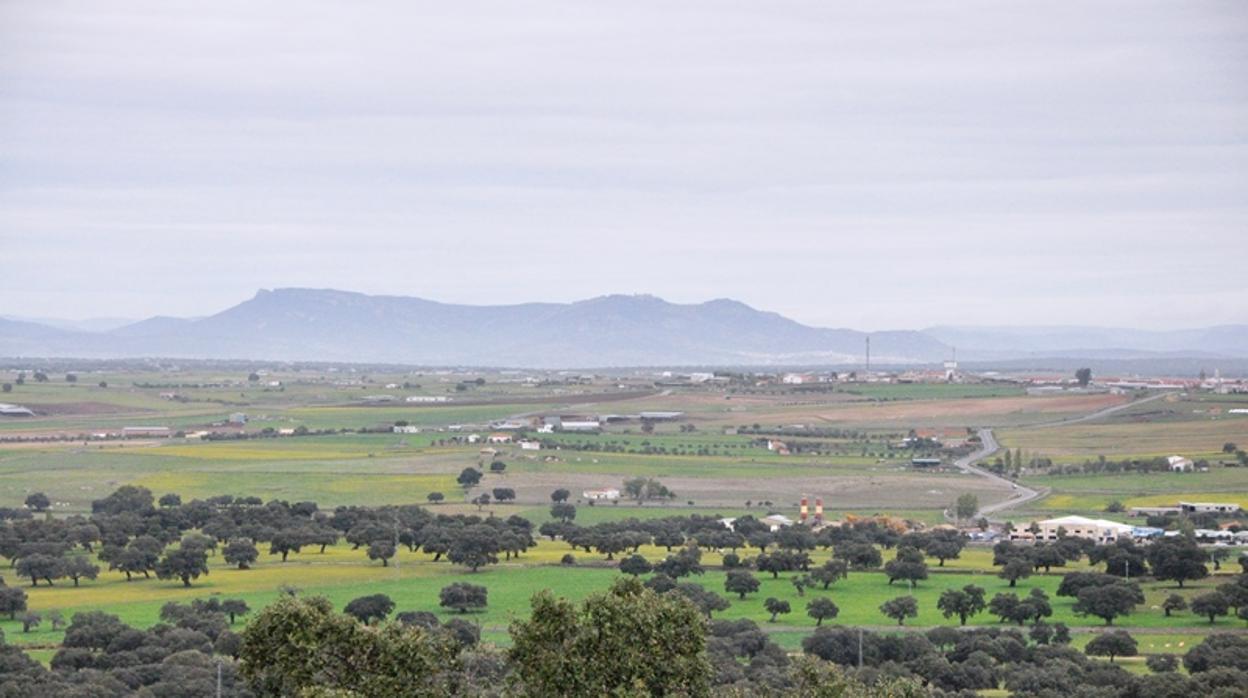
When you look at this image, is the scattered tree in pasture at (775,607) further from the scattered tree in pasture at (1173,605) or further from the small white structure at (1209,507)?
the small white structure at (1209,507)

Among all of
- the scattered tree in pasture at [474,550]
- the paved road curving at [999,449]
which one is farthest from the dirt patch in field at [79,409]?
the scattered tree in pasture at [474,550]

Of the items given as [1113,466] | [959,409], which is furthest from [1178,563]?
[959,409]

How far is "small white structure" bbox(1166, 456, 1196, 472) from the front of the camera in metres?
105

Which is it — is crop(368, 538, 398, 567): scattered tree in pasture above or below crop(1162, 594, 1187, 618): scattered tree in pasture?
above

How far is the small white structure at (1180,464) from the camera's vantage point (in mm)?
104625

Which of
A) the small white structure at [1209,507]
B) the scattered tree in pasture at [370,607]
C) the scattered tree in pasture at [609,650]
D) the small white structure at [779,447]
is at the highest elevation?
the scattered tree in pasture at [609,650]

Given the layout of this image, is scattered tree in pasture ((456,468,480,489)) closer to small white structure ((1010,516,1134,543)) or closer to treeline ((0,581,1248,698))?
small white structure ((1010,516,1134,543))

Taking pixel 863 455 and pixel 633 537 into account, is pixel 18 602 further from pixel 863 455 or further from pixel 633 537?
pixel 863 455

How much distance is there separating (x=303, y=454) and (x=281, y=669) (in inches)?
3663

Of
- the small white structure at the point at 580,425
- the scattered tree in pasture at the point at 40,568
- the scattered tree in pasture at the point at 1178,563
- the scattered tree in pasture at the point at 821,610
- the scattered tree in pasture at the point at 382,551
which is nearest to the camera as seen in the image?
the scattered tree in pasture at the point at 821,610

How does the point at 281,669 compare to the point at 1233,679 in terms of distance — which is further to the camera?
the point at 1233,679

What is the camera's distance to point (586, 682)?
82.9 ft

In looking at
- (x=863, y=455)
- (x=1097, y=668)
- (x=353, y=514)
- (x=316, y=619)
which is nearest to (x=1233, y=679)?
(x=1097, y=668)

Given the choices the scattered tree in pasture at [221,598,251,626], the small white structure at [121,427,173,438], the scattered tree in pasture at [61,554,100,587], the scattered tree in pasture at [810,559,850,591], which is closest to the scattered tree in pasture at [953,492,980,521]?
the scattered tree in pasture at [810,559,850,591]
